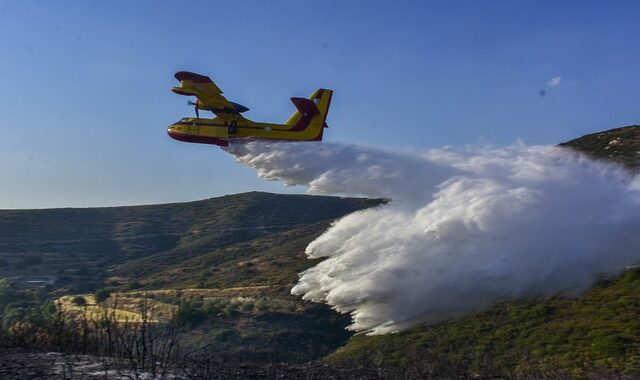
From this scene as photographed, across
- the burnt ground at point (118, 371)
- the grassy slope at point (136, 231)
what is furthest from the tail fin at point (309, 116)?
the grassy slope at point (136, 231)

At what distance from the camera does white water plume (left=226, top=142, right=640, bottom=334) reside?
27500 mm

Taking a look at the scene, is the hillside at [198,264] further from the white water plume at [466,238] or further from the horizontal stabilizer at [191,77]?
the horizontal stabilizer at [191,77]

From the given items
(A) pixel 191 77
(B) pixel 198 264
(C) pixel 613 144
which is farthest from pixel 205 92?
(C) pixel 613 144

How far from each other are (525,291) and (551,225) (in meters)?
3.45

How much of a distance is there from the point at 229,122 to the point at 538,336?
2253 centimetres

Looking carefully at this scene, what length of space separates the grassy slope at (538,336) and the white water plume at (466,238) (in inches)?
118

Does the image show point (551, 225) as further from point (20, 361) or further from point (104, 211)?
point (104, 211)

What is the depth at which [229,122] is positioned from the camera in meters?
38.7

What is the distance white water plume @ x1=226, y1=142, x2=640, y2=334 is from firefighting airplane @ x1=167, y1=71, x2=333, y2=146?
6.59 m

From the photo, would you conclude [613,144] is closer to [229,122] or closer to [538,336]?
[538,336]

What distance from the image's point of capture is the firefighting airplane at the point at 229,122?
37469 mm

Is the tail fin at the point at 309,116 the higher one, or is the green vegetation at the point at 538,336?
the tail fin at the point at 309,116

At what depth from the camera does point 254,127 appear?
38438 mm

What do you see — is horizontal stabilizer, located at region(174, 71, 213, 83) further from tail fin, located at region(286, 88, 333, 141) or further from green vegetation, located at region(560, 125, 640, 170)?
green vegetation, located at region(560, 125, 640, 170)
